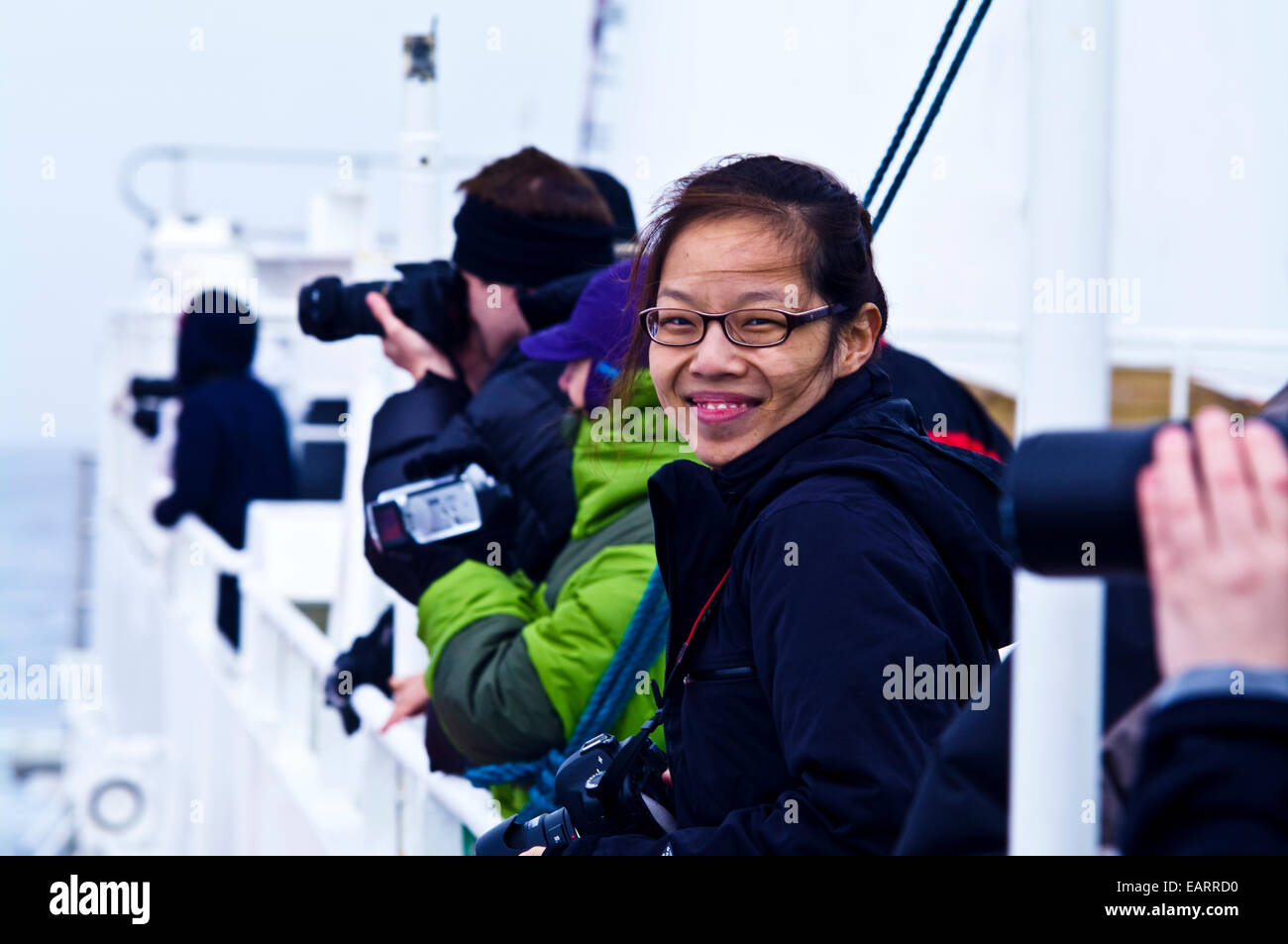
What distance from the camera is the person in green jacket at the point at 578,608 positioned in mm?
2232

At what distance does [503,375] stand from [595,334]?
31 cm

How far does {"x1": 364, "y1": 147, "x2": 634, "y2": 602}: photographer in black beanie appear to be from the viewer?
2592 millimetres

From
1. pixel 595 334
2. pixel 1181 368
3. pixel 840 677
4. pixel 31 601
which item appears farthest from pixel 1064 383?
pixel 31 601

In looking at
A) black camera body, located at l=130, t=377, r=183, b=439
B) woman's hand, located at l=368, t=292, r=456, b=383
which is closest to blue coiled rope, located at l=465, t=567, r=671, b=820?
woman's hand, located at l=368, t=292, r=456, b=383

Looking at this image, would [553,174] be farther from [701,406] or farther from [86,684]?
[86,684]

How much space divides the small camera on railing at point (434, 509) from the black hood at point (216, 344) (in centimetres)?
369

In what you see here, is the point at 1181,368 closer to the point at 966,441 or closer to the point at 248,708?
the point at 966,441

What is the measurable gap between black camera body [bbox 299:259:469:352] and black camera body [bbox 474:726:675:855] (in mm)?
1278

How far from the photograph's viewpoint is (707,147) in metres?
7.82

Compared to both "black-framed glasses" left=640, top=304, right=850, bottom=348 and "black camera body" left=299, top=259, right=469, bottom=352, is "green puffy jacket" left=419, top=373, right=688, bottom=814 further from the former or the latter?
"black camera body" left=299, top=259, right=469, bottom=352

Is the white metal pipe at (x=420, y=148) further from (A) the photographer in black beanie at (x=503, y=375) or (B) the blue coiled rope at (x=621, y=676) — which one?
(B) the blue coiled rope at (x=621, y=676)
